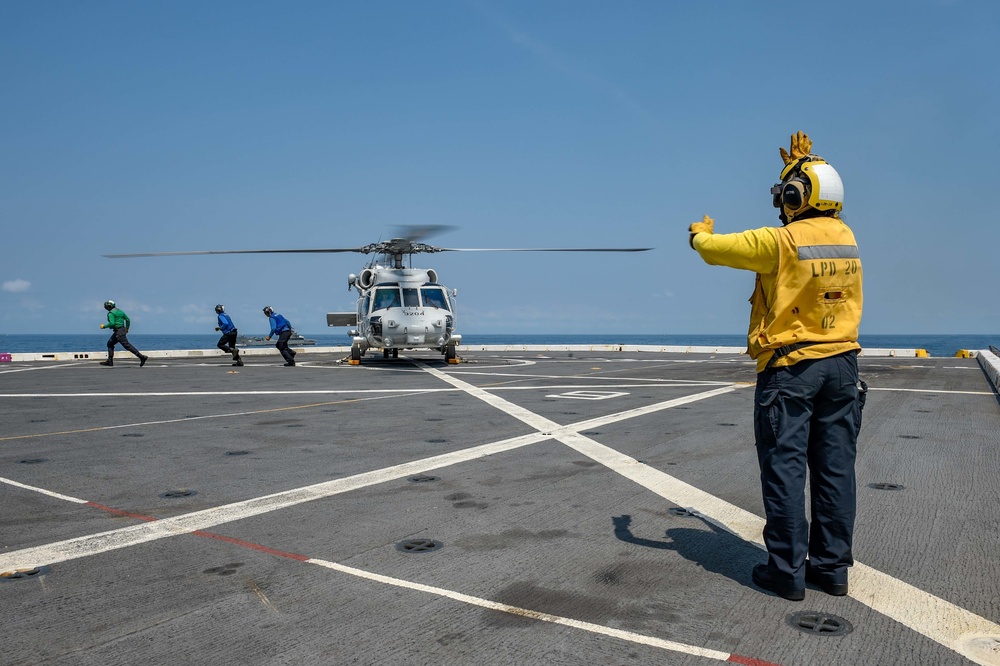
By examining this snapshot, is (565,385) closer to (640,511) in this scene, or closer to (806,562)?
(640,511)

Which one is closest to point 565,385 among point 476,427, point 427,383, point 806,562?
point 427,383

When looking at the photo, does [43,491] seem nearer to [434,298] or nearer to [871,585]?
[871,585]

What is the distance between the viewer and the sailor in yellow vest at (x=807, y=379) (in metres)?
3.40

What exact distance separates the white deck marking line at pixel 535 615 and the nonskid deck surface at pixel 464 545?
0.01m

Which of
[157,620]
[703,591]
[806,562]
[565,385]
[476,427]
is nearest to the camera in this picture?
[157,620]

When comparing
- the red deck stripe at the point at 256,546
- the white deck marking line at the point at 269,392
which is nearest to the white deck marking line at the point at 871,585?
the red deck stripe at the point at 256,546

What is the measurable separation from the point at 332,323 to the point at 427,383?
602 inches

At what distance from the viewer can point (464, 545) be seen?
4023mm

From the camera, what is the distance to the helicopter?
19719 mm

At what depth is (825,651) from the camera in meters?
2.74

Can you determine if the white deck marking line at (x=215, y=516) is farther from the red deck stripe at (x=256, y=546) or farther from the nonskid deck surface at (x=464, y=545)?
the red deck stripe at (x=256, y=546)

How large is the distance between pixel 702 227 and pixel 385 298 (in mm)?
17103

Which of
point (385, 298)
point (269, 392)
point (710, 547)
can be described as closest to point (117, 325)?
point (385, 298)

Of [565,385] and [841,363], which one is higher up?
[841,363]
